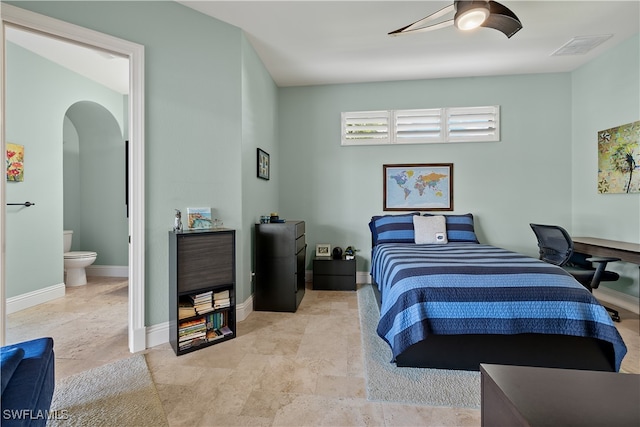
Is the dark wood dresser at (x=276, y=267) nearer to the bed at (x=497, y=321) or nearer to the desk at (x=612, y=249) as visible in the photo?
the bed at (x=497, y=321)

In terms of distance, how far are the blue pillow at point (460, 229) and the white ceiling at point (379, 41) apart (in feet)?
6.49

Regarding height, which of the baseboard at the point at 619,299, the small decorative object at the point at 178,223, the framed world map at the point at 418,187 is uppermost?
the framed world map at the point at 418,187

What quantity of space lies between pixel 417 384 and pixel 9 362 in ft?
6.37

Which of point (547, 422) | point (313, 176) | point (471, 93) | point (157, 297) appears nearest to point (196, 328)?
point (157, 297)

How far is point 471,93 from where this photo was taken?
4.07 metres

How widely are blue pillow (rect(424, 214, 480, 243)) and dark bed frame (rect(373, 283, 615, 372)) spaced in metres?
1.82

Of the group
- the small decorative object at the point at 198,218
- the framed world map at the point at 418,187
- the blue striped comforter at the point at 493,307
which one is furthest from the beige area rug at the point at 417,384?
the framed world map at the point at 418,187

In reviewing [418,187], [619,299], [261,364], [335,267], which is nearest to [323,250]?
[335,267]

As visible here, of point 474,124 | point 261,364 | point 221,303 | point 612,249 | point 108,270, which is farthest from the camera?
point 108,270

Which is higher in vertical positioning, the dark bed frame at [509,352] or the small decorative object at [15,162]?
the small decorative object at [15,162]

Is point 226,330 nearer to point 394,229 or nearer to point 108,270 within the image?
point 394,229

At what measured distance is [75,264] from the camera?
381cm

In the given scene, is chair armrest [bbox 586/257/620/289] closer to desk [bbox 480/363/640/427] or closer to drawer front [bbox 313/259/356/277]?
desk [bbox 480/363/640/427]

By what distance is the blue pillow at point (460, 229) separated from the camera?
3.66 metres
